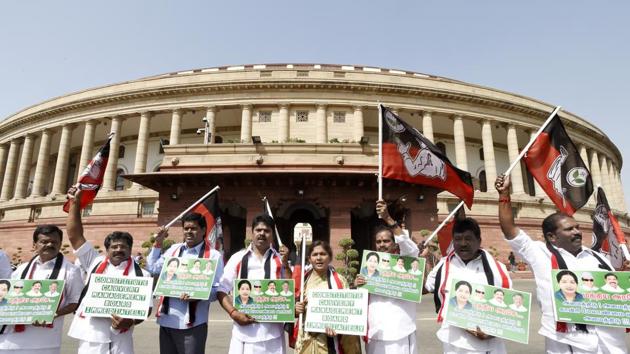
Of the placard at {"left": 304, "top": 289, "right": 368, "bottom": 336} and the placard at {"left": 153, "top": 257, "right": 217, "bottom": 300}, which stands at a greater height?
the placard at {"left": 153, "top": 257, "right": 217, "bottom": 300}

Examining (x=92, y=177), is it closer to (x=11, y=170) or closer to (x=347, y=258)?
(x=347, y=258)

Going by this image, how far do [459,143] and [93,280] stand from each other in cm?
3745

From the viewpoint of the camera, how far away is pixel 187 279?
4367 millimetres

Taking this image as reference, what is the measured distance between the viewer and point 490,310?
360 cm

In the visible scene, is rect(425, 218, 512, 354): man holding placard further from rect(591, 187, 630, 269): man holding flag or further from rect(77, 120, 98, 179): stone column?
rect(77, 120, 98, 179): stone column

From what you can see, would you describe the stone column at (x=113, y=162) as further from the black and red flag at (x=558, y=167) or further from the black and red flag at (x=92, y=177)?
the black and red flag at (x=558, y=167)

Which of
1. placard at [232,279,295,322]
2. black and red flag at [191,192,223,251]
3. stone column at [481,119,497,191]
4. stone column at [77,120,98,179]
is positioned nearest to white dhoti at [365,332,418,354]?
placard at [232,279,295,322]

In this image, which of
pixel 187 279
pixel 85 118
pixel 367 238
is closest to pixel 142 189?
pixel 85 118

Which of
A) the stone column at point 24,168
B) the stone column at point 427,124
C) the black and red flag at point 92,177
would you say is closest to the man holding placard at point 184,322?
the black and red flag at point 92,177

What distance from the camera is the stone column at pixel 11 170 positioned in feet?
139

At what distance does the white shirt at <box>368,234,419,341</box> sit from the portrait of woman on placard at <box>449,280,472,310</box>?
641 millimetres

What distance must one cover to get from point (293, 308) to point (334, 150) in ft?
51.8

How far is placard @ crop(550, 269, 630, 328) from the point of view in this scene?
11.5ft

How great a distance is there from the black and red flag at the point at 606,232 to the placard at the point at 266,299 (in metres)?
6.58
